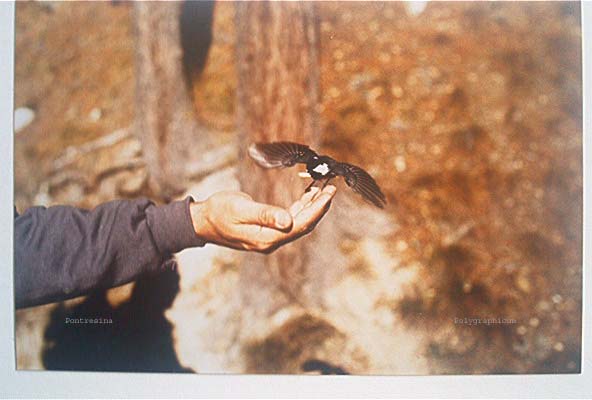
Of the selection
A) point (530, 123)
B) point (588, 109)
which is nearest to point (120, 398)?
point (530, 123)

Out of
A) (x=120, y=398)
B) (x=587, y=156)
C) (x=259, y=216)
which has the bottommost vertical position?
(x=120, y=398)

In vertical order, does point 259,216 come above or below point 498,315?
above

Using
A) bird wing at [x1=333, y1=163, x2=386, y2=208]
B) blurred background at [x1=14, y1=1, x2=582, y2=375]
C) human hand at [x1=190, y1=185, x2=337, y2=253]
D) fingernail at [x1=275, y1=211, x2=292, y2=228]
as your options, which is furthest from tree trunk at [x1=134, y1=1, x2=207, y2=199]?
bird wing at [x1=333, y1=163, x2=386, y2=208]

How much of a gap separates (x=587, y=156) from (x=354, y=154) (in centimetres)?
65

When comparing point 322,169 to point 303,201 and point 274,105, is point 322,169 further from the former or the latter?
point 274,105

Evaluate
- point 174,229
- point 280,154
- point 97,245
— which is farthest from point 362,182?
point 97,245

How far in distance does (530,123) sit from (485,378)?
2.34 feet

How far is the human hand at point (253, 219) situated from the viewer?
1375 mm

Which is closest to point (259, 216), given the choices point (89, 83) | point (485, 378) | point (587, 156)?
point (89, 83)

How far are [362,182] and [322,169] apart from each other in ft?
0.38

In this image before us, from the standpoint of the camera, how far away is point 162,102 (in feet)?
4.66

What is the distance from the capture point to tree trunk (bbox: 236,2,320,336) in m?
1.38

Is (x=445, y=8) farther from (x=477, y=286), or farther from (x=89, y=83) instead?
(x=89, y=83)

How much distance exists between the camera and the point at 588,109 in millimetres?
1389
